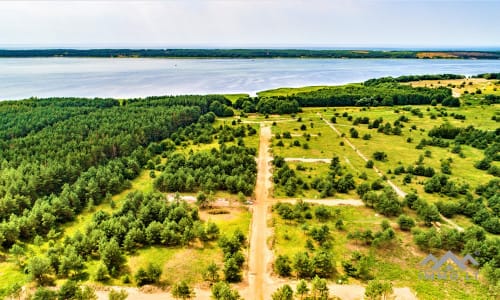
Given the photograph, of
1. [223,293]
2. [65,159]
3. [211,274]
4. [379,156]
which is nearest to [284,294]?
[223,293]

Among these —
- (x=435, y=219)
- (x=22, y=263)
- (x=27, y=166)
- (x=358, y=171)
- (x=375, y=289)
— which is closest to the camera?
(x=375, y=289)

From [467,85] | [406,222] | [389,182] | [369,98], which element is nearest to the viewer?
[406,222]

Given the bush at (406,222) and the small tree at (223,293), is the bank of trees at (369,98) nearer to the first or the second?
the bush at (406,222)

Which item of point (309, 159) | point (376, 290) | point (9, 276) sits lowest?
point (9, 276)

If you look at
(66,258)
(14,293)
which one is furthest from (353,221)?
(14,293)

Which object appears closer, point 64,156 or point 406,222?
point 406,222

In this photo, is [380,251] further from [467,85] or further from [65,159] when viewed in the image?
[467,85]

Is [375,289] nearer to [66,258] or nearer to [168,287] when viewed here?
[168,287]

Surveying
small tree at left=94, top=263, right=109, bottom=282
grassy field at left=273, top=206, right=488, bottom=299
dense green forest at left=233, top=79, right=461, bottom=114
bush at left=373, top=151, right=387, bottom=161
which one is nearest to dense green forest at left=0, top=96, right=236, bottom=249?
small tree at left=94, top=263, right=109, bottom=282
